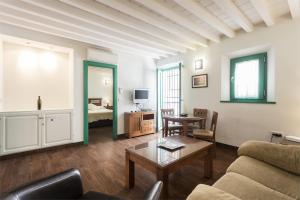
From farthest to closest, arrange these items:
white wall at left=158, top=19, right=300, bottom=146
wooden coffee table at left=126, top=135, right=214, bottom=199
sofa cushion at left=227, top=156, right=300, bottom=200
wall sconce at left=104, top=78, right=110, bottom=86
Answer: wall sconce at left=104, top=78, right=110, bottom=86, white wall at left=158, top=19, right=300, bottom=146, wooden coffee table at left=126, top=135, right=214, bottom=199, sofa cushion at left=227, top=156, right=300, bottom=200

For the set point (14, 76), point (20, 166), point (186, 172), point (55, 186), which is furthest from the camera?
point (14, 76)

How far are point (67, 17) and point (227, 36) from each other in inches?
126

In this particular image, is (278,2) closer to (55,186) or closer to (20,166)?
(55,186)

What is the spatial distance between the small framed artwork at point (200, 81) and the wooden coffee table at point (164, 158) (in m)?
2.02

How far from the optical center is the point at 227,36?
3441 mm

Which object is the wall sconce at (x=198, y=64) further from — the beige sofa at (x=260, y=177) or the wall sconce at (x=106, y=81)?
the wall sconce at (x=106, y=81)

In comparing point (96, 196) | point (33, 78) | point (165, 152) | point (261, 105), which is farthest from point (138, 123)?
point (96, 196)

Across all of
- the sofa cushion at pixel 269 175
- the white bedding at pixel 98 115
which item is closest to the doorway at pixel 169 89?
the white bedding at pixel 98 115

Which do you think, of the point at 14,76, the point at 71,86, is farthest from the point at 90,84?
the point at 14,76

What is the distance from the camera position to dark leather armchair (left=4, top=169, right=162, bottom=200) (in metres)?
0.95

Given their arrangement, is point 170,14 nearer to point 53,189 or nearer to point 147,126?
point 53,189

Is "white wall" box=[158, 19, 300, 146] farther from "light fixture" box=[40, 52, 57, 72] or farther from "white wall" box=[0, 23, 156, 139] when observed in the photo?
"light fixture" box=[40, 52, 57, 72]

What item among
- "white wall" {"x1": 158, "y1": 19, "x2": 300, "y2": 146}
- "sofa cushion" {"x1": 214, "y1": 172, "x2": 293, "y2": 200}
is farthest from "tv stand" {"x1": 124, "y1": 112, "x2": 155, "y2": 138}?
"sofa cushion" {"x1": 214, "y1": 172, "x2": 293, "y2": 200}

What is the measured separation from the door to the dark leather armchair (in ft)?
12.3
